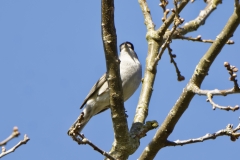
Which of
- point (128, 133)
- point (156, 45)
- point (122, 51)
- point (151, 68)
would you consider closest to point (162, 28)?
point (156, 45)

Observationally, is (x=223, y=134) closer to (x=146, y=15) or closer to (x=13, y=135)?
(x=13, y=135)

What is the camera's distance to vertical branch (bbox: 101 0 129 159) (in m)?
4.28

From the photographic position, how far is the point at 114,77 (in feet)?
14.9

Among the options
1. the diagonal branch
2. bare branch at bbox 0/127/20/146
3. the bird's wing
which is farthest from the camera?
the bird's wing

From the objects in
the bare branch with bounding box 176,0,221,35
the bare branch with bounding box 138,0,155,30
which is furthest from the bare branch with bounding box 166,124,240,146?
the bare branch with bounding box 138,0,155,30

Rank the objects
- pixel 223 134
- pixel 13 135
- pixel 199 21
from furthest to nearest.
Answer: pixel 199 21 → pixel 223 134 → pixel 13 135

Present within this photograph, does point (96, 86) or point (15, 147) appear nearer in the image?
point (15, 147)

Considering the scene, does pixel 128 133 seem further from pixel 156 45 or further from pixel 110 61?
pixel 156 45

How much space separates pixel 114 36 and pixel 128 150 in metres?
1.25

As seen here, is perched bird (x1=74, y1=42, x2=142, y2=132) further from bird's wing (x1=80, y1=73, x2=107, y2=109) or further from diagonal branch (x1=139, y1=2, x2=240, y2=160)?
diagonal branch (x1=139, y1=2, x2=240, y2=160)

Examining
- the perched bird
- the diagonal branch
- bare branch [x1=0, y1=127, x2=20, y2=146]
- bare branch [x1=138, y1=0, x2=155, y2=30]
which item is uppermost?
bare branch [x1=138, y1=0, x2=155, y2=30]

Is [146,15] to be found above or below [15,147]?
above

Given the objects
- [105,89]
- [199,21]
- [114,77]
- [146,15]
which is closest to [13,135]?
[114,77]

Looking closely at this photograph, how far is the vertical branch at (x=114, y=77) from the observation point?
4.28 meters
